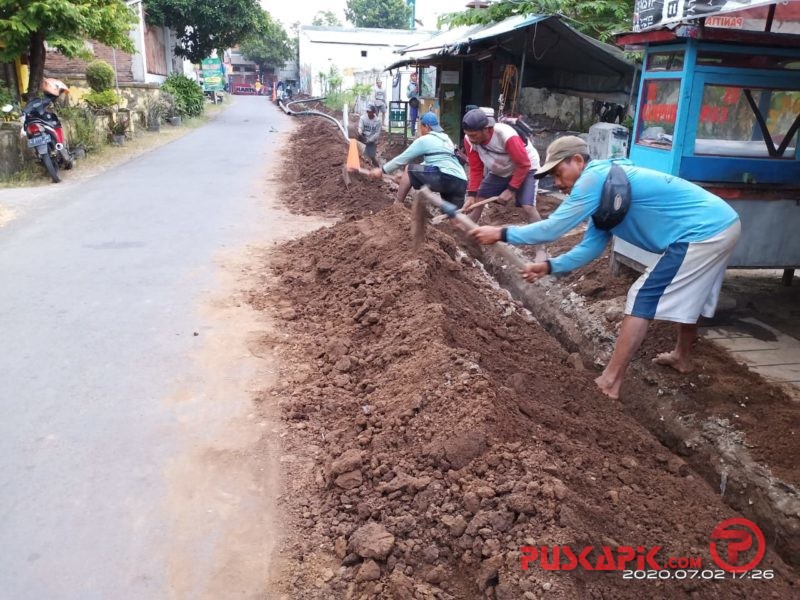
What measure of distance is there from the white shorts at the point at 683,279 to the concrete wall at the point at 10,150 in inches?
438

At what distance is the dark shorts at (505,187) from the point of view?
22.5ft

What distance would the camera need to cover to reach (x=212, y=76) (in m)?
40.9

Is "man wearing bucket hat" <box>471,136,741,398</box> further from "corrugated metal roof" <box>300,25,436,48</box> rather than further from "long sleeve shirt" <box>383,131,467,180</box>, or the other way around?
"corrugated metal roof" <box>300,25,436,48</box>

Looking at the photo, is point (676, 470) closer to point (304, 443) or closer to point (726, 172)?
point (304, 443)

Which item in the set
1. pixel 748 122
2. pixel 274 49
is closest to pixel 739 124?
pixel 748 122

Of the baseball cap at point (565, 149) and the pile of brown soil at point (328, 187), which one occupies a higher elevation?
the baseball cap at point (565, 149)

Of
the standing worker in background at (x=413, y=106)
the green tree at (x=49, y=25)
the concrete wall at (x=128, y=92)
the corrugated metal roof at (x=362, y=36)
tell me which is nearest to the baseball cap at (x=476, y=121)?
the green tree at (x=49, y=25)

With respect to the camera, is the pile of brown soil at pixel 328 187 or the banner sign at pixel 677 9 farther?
the pile of brown soil at pixel 328 187

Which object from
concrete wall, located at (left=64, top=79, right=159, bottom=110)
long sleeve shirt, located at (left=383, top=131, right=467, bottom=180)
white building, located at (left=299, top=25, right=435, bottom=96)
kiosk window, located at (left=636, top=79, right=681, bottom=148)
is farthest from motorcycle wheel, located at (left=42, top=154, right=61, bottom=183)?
white building, located at (left=299, top=25, right=435, bottom=96)

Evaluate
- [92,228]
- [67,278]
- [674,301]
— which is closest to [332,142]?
[92,228]

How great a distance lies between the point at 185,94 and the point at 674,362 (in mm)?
26124

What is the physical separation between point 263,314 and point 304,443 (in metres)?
2.10

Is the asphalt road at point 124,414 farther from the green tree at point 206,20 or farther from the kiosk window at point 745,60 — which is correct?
the green tree at point 206,20

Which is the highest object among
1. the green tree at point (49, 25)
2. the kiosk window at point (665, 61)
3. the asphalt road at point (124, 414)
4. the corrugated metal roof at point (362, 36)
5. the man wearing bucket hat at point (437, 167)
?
the corrugated metal roof at point (362, 36)
